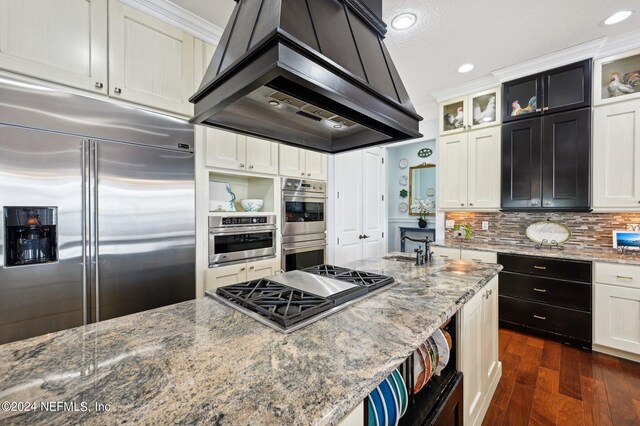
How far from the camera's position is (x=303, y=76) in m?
0.85

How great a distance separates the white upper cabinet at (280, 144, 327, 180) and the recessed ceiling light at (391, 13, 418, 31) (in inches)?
54.3

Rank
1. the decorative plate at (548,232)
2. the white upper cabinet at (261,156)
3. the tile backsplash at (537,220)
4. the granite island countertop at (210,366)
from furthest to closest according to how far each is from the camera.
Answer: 1. the decorative plate at (548,232)
2. the tile backsplash at (537,220)
3. the white upper cabinet at (261,156)
4. the granite island countertop at (210,366)

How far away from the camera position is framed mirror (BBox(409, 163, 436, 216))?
4.64 m

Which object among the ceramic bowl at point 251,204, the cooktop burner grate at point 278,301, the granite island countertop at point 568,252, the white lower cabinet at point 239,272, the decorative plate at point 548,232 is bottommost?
the white lower cabinet at point 239,272

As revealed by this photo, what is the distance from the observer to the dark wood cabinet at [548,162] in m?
2.64

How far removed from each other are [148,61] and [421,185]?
421 cm

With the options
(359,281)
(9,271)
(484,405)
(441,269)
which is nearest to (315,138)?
(359,281)

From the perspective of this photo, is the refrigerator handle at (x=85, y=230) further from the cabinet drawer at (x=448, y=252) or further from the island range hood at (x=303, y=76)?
the cabinet drawer at (x=448, y=252)

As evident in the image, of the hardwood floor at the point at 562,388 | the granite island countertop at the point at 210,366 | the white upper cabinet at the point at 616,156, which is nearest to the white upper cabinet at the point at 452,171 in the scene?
the white upper cabinet at the point at 616,156

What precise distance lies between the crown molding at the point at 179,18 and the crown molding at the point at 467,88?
111 inches

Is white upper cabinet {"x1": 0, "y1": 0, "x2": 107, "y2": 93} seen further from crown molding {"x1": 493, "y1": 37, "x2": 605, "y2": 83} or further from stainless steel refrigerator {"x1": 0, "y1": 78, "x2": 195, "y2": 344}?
crown molding {"x1": 493, "y1": 37, "x2": 605, "y2": 83}

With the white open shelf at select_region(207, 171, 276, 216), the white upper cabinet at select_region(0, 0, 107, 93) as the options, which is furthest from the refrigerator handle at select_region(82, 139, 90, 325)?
the white open shelf at select_region(207, 171, 276, 216)

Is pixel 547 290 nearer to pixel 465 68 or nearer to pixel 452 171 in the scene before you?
pixel 452 171

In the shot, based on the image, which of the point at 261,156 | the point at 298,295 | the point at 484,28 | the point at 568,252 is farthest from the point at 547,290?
the point at 261,156
